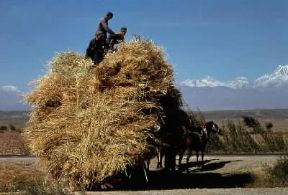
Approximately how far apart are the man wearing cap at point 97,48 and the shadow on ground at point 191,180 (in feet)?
12.7

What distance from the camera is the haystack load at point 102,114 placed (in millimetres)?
18016

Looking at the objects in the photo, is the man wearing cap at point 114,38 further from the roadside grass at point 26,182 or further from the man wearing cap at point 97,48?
the roadside grass at point 26,182

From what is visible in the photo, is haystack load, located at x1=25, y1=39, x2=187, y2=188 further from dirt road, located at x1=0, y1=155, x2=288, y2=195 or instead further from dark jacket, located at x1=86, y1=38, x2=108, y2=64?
dirt road, located at x1=0, y1=155, x2=288, y2=195

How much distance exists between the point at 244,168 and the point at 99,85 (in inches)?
307

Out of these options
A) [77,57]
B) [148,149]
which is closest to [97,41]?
[77,57]

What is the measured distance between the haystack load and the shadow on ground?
157 centimetres

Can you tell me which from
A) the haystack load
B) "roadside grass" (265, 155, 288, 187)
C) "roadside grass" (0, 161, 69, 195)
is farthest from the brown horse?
"roadside grass" (0, 161, 69, 195)

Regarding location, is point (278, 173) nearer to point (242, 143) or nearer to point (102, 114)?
point (102, 114)

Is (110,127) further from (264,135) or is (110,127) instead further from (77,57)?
(264,135)

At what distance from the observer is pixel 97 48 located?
20719mm

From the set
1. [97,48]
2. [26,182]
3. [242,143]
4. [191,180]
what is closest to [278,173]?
[191,180]

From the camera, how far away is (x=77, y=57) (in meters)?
21.4

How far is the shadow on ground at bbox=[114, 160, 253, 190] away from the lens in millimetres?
20309

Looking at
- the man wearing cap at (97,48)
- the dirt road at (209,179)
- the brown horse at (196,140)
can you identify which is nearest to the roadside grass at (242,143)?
the dirt road at (209,179)
